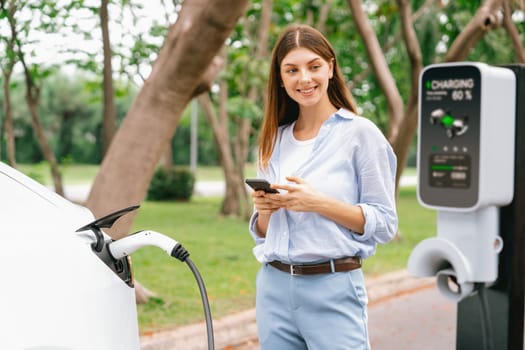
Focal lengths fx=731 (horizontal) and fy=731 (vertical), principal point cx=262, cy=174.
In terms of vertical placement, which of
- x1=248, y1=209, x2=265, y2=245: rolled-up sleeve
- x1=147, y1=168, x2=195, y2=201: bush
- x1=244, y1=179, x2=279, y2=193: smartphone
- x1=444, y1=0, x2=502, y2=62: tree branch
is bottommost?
x1=147, y1=168, x2=195, y2=201: bush

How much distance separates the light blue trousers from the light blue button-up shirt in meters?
0.08

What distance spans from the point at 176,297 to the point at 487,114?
4.95 metres

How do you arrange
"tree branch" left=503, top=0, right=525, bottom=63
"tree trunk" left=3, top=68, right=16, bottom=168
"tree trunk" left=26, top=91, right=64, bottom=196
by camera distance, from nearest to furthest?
"tree trunk" left=3, top=68, right=16, bottom=168 → "tree trunk" left=26, top=91, right=64, bottom=196 → "tree branch" left=503, top=0, right=525, bottom=63

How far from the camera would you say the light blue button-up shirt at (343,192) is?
2311 mm

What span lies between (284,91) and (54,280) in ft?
3.27

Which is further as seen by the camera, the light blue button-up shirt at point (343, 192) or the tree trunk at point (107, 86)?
the tree trunk at point (107, 86)

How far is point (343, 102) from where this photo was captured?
2.51 metres

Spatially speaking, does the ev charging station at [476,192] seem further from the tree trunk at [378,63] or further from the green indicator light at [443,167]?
the tree trunk at [378,63]

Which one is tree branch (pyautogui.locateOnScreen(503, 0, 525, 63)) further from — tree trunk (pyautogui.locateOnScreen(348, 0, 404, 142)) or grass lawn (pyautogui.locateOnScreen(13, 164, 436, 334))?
grass lawn (pyautogui.locateOnScreen(13, 164, 436, 334))

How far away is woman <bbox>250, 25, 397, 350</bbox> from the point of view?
7.56 feet

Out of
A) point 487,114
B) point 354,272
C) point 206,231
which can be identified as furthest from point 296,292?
point 206,231

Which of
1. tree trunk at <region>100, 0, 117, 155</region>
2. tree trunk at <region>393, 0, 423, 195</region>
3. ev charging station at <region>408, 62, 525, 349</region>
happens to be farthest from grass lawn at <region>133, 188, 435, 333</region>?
ev charging station at <region>408, 62, 525, 349</region>

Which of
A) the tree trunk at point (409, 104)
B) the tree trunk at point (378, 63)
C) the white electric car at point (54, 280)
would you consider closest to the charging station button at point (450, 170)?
the white electric car at point (54, 280)

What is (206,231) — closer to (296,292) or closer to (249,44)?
(249,44)
